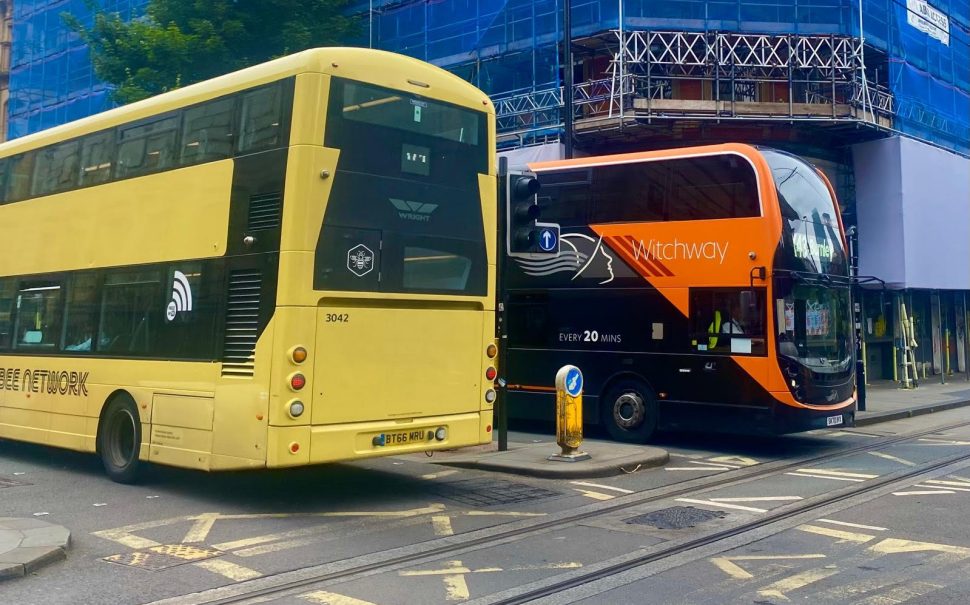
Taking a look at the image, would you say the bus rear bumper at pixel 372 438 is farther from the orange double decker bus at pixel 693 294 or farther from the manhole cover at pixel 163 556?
the orange double decker bus at pixel 693 294

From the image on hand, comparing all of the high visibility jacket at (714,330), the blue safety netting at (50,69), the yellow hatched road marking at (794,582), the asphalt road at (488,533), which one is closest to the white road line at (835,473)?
the asphalt road at (488,533)

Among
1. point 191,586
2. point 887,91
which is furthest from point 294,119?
point 887,91

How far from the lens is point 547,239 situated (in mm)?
12023

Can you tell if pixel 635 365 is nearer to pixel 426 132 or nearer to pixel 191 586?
pixel 426 132

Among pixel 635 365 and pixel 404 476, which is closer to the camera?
pixel 404 476

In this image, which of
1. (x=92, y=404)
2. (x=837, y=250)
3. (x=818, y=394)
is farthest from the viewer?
(x=837, y=250)

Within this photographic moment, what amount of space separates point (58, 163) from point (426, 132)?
540cm

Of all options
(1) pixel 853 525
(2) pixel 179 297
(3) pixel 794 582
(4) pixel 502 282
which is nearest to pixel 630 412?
(4) pixel 502 282

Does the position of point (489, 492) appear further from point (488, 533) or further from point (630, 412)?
point (630, 412)

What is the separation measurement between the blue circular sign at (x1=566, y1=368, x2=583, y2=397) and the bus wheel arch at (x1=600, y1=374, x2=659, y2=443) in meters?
2.63

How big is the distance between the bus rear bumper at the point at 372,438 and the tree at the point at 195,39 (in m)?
15.7

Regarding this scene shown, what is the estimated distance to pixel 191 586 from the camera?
6.18m

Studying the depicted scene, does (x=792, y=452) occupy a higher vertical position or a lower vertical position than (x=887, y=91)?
lower

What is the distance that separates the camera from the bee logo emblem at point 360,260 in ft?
27.9
